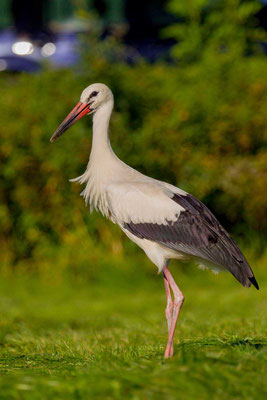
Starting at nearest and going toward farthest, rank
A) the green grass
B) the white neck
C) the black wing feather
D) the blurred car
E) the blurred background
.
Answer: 1. the green grass
2. the black wing feather
3. the white neck
4. the blurred background
5. the blurred car

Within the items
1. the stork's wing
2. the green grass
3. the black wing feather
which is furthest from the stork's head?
the green grass

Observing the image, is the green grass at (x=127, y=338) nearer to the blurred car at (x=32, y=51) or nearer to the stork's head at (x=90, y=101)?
the stork's head at (x=90, y=101)

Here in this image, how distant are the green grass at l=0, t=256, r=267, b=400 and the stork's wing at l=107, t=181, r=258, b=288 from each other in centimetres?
57

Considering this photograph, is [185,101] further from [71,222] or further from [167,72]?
[71,222]

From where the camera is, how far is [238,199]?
10820mm

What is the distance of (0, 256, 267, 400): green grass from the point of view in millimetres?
4102

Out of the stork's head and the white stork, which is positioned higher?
the stork's head

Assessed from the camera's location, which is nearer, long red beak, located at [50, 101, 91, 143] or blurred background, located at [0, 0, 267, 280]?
long red beak, located at [50, 101, 91, 143]

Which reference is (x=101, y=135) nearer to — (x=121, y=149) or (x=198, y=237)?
(x=198, y=237)

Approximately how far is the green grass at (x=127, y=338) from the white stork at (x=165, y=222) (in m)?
0.52

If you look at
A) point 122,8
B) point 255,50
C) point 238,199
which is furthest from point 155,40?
point 238,199

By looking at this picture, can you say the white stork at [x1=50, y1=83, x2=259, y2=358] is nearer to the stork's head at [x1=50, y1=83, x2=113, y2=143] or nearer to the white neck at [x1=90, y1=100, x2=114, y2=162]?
the white neck at [x1=90, y1=100, x2=114, y2=162]

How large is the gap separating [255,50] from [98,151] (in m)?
9.03

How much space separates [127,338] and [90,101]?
198 cm
